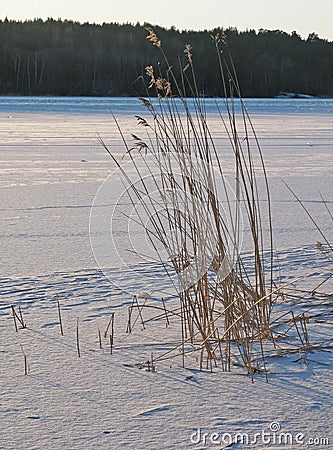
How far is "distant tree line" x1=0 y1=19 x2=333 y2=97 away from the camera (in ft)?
137

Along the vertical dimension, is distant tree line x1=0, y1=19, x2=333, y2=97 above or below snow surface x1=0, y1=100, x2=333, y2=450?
above

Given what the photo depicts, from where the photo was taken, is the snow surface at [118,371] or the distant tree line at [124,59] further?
the distant tree line at [124,59]

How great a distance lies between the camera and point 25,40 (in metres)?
51.4

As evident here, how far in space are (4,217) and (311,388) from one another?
2993 mm

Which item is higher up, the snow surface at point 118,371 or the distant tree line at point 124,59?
the distant tree line at point 124,59

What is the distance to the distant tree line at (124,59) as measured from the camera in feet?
137

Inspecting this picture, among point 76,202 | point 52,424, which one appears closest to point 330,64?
point 76,202

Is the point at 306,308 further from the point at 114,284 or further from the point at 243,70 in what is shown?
the point at 243,70

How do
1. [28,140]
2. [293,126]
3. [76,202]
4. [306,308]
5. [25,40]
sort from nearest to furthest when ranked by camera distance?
1. [306,308]
2. [76,202]
3. [28,140]
4. [293,126]
5. [25,40]

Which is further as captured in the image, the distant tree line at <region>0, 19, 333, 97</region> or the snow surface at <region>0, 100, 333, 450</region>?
the distant tree line at <region>0, 19, 333, 97</region>

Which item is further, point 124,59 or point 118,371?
point 124,59

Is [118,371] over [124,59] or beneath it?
beneath

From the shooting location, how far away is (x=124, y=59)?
4634 cm

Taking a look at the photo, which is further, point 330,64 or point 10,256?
point 330,64
